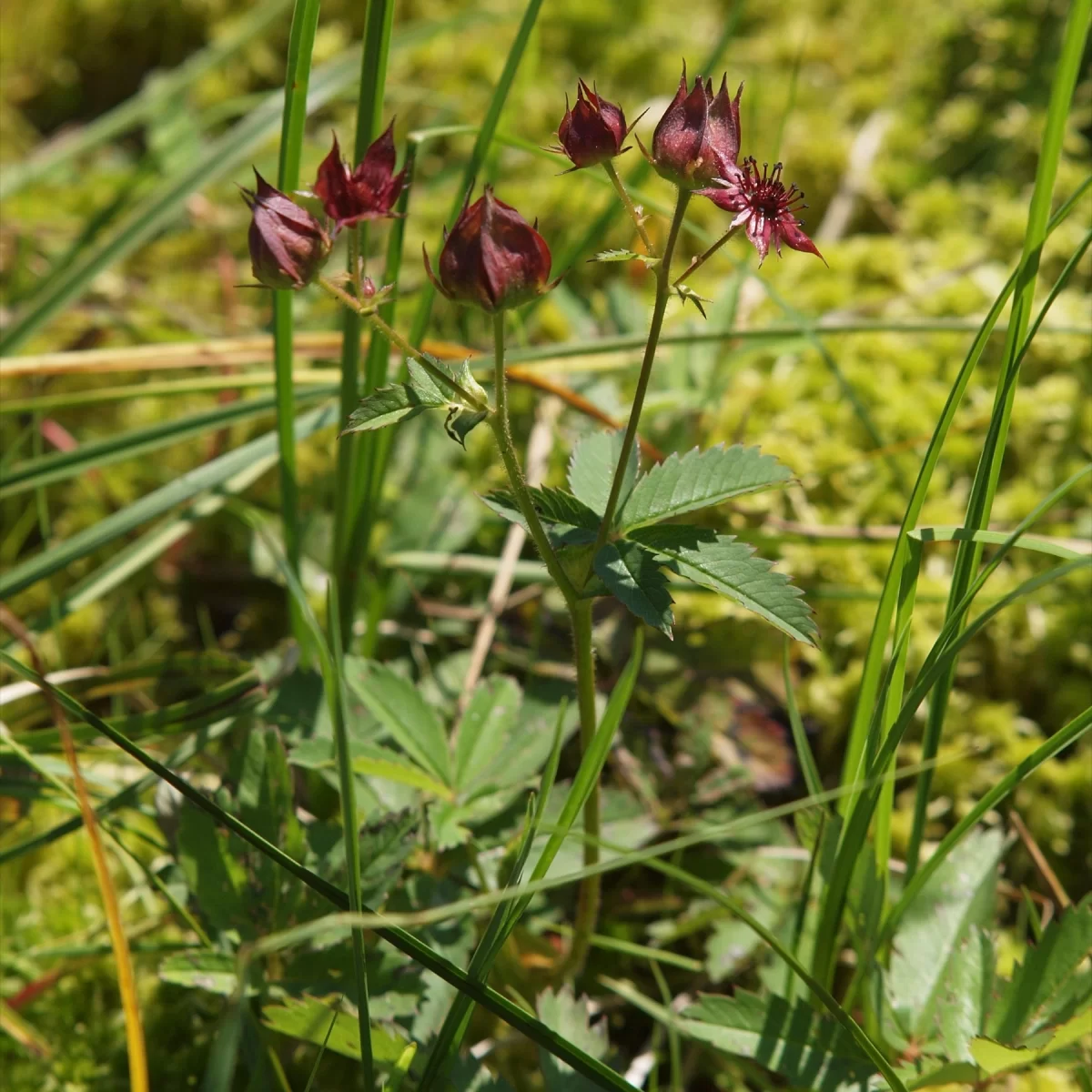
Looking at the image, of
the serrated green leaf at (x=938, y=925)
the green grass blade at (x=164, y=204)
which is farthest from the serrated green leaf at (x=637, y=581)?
the green grass blade at (x=164, y=204)

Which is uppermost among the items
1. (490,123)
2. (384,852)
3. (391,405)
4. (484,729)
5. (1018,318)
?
(490,123)

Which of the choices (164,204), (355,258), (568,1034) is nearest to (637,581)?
(355,258)

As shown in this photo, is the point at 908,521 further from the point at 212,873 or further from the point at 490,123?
the point at 212,873

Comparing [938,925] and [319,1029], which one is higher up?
[938,925]

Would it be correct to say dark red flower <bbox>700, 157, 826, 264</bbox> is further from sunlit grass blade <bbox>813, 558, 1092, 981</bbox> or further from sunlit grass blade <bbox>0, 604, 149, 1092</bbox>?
sunlit grass blade <bbox>0, 604, 149, 1092</bbox>

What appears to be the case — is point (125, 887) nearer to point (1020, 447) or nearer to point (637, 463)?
point (637, 463)

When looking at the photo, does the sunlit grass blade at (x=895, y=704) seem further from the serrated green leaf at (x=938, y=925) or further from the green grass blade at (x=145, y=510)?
the green grass blade at (x=145, y=510)
